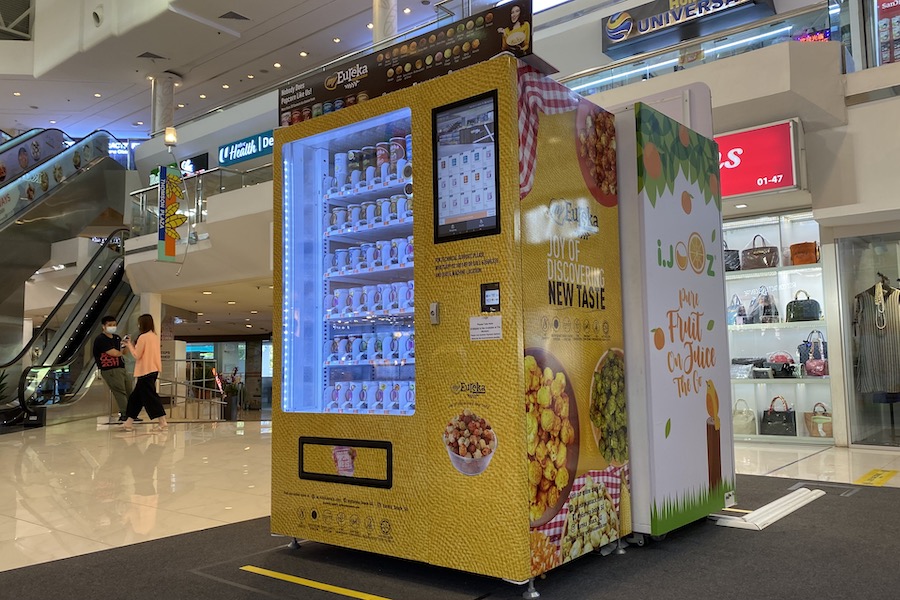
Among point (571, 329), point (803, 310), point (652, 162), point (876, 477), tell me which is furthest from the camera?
point (803, 310)

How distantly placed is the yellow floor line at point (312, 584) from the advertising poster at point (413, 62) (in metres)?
2.27

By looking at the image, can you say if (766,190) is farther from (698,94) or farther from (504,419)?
(504,419)

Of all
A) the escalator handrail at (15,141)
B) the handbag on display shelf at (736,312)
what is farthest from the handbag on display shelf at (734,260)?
the escalator handrail at (15,141)

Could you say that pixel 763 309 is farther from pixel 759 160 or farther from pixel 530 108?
pixel 530 108

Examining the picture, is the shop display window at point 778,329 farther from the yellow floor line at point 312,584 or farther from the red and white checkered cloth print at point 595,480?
the yellow floor line at point 312,584

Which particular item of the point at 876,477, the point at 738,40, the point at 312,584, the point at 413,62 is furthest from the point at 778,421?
the point at 312,584

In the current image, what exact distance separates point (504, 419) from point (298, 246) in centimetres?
156

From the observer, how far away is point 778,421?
7758mm

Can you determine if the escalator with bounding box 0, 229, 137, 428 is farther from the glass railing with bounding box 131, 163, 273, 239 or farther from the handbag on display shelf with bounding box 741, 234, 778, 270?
the handbag on display shelf with bounding box 741, 234, 778, 270

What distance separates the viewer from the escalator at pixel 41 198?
15.6 metres

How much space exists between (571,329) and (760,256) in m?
5.70

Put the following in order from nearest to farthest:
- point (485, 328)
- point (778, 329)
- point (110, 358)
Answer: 1. point (485, 328)
2. point (778, 329)
3. point (110, 358)

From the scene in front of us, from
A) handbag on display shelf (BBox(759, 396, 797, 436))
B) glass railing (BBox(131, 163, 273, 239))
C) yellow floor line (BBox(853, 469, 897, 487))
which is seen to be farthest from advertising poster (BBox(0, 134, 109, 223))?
yellow floor line (BBox(853, 469, 897, 487))

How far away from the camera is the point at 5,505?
476cm
